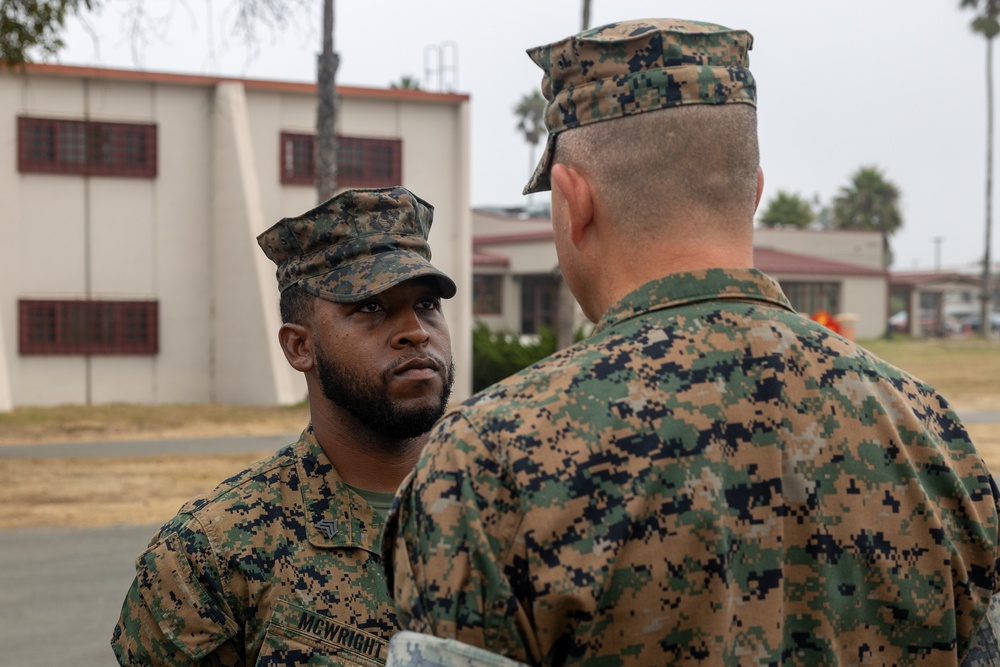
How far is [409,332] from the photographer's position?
3.21 metres

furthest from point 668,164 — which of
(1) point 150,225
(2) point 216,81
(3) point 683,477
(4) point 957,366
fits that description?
(4) point 957,366

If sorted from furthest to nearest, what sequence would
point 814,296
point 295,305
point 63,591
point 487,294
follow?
point 814,296, point 487,294, point 63,591, point 295,305

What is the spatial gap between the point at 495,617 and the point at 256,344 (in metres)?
22.8

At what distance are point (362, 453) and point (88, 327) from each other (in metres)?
22.1

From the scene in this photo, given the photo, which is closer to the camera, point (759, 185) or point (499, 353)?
point (759, 185)

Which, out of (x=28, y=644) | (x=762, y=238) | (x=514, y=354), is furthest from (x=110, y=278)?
(x=762, y=238)

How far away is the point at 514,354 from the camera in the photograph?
2592 centimetres

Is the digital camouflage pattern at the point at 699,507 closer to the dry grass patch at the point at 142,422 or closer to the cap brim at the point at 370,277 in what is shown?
the cap brim at the point at 370,277

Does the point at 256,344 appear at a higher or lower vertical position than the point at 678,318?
lower

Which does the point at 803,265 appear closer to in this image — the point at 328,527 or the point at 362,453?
the point at 362,453

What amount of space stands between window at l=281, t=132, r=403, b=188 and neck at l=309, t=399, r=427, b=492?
2200 cm

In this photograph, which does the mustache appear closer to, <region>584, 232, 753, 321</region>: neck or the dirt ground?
<region>584, 232, 753, 321</region>: neck

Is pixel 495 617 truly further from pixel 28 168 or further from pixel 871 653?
pixel 28 168

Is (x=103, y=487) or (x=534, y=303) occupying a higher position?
(x=534, y=303)
